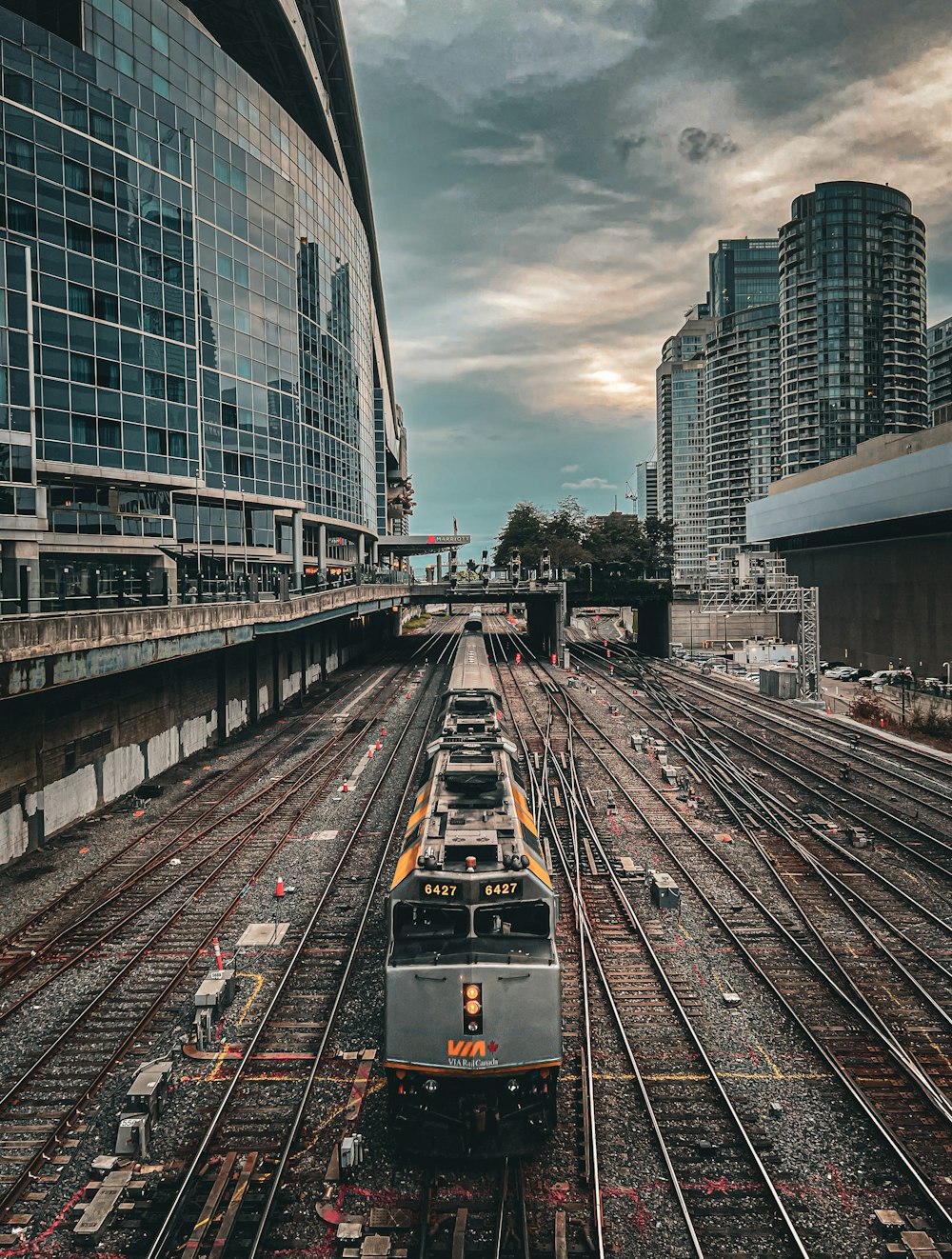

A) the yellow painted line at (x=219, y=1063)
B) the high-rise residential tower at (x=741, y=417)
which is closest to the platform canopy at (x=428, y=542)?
the yellow painted line at (x=219, y=1063)

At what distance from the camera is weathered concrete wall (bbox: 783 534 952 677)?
50688 millimetres

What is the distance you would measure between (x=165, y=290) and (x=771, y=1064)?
43.8 m

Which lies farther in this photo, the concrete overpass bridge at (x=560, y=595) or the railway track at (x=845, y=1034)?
the concrete overpass bridge at (x=560, y=595)

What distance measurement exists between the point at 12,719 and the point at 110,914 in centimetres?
631

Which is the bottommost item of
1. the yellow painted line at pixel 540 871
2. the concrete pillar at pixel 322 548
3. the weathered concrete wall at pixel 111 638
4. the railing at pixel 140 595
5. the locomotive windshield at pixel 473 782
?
the yellow painted line at pixel 540 871

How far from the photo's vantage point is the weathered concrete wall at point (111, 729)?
68.9 ft

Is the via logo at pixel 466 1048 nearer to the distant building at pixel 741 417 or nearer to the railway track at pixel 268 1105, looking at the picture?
the railway track at pixel 268 1105

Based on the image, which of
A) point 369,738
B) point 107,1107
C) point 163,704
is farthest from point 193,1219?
point 369,738

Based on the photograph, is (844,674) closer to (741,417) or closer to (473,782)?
(473,782)

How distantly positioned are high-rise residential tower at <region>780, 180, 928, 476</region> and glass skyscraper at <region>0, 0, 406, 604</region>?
9752 centimetres

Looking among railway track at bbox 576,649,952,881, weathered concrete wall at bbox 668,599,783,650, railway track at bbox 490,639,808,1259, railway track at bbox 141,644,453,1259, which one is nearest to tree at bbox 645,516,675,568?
weathered concrete wall at bbox 668,599,783,650

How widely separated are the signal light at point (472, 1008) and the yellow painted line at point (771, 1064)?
577 cm

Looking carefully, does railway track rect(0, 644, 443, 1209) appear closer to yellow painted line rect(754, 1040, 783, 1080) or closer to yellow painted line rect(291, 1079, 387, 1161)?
yellow painted line rect(291, 1079, 387, 1161)

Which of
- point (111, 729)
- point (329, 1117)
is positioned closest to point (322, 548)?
point (111, 729)
